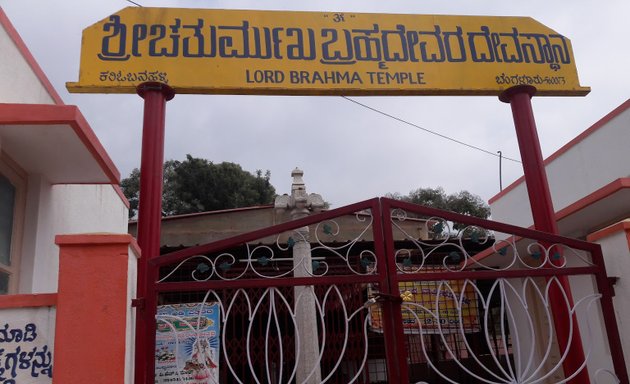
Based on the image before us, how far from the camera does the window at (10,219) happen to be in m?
4.21

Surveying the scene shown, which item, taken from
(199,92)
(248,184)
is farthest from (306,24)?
(248,184)

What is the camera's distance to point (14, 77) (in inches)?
172

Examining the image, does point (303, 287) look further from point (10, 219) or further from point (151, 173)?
point (10, 219)

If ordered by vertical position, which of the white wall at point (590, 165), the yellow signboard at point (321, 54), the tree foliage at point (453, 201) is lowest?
the white wall at point (590, 165)

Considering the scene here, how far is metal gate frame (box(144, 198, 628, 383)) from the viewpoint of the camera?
3059 mm

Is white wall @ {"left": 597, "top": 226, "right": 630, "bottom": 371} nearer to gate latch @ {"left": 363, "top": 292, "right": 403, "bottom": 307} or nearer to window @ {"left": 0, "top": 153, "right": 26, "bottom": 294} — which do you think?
gate latch @ {"left": 363, "top": 292, "right": 403, "bottom": 307}

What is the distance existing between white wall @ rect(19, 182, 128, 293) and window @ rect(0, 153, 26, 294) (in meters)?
0.08

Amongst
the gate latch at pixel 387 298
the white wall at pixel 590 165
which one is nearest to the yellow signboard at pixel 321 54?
the white wall at pixel 590 165

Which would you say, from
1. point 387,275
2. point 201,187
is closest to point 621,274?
point 387,275

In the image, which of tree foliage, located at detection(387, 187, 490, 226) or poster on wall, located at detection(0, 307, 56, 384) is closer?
poster on wall, located at detection(0, 307, 56, 384)

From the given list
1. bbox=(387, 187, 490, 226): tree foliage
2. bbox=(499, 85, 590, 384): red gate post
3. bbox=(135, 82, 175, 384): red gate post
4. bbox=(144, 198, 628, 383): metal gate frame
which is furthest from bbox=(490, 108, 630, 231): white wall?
bbox=(387, 187, 490, 226): tree foliage

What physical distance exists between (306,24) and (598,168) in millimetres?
3890

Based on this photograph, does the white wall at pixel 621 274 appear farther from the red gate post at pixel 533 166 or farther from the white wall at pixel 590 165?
the white wall at pixel 590 165

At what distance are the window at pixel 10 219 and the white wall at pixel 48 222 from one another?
8 cm
